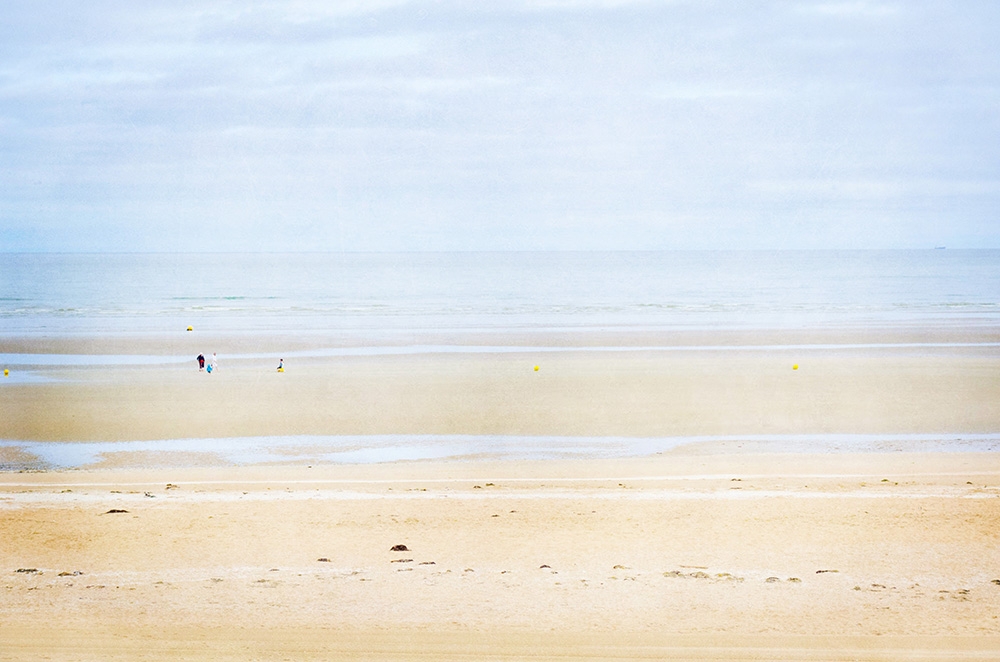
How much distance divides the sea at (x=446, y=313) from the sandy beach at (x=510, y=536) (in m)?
0.64

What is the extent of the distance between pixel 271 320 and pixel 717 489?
31.8 m

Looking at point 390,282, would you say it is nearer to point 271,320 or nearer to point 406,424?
point 271,320

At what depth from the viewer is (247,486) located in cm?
1120

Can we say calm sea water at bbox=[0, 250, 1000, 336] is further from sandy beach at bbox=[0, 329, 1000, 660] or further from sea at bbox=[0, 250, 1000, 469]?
sandy beach at bbox=[0, 329, 1000, 660]

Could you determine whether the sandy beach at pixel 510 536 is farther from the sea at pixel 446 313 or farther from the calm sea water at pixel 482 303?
the calm sea water at pixel 482 303

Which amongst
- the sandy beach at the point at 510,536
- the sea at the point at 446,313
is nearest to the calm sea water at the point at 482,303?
the sea at the point at 446,313

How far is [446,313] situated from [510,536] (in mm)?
34888

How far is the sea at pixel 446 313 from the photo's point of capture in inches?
555

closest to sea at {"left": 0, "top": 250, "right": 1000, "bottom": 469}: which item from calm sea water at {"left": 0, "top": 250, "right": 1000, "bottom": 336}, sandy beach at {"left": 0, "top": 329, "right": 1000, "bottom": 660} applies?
calm sea water at {"left": 0, "top": 250, "right": 1000, "bottom": 336}

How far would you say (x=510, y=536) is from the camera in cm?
855

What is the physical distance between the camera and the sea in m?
14.1

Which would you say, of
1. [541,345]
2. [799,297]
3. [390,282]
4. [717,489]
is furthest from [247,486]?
[390,282]

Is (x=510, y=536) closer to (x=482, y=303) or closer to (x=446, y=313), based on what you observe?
(x=446, y=313)

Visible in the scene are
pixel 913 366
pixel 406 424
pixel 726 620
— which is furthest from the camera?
pixel 913 366
